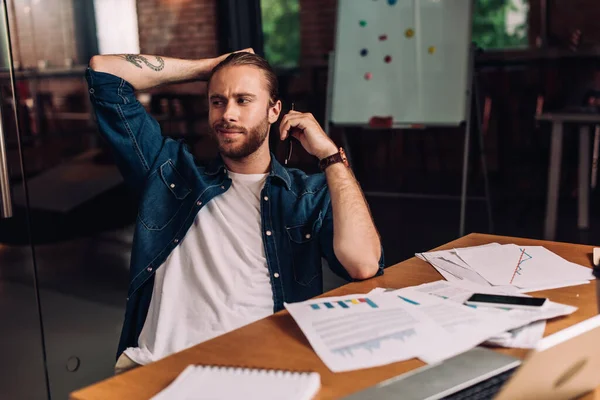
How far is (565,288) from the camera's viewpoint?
1.33 meters

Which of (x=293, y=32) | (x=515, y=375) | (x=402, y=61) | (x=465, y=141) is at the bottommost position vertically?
(x=465, y=141)

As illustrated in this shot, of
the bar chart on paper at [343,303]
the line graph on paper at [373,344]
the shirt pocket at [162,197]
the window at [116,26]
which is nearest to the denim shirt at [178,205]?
the shirt pocket at [162,197]

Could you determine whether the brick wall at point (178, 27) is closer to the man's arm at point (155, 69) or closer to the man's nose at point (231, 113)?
the man's arm at point (155, 69)

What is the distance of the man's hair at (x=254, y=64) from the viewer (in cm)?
174

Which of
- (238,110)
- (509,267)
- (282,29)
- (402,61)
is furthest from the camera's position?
(282,29)

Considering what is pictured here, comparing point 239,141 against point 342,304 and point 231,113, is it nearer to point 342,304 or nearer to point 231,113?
point 231,113

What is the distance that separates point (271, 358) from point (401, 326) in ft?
0.68

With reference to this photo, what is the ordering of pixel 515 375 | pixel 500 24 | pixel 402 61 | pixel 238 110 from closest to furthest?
1. pixel 515 375
2. pixel 238 110
3. pixel 402 61
4. pixel 500 24

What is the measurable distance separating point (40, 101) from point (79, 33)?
400 mm

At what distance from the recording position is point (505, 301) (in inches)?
46.6

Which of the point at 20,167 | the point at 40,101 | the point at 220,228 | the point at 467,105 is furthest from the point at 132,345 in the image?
the point at 467,105

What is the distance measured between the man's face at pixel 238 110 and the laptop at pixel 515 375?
87 centimetres

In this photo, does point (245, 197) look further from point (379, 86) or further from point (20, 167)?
point (379, 86)

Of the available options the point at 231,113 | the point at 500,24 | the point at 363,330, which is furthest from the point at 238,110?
the point at 500,24
